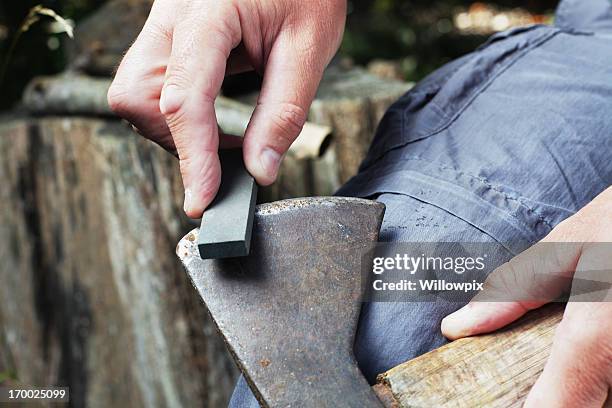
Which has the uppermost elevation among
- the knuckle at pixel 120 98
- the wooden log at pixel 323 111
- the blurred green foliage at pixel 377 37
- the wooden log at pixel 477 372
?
the knuckle at pixel 120 98

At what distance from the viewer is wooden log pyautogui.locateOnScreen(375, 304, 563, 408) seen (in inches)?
30.0

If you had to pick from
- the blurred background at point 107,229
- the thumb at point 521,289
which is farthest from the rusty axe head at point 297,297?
the blurred background at point 107,229

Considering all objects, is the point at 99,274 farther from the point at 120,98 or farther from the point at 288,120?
the point at 288,120

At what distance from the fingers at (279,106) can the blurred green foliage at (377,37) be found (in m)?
2.13

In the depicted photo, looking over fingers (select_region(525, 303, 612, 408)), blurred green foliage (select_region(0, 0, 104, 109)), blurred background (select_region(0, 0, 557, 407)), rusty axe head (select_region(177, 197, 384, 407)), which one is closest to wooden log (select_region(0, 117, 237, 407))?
blurred background (select_region(0, 0, 557, 407))

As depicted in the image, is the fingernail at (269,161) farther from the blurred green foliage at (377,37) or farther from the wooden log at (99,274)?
the blurred green foliage at (377,37)

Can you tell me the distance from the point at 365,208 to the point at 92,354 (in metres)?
1.64

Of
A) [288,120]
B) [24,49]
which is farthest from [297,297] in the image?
[24,49]

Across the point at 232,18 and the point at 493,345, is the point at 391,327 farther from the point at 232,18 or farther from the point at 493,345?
the point at 232,18

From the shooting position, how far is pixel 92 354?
7.32 feet

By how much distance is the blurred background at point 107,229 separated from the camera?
197 cm

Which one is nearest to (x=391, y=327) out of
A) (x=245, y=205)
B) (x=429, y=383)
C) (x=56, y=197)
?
(x=429, y=383)

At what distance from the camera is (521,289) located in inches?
32.4

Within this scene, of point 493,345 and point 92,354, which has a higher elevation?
point 493,345
